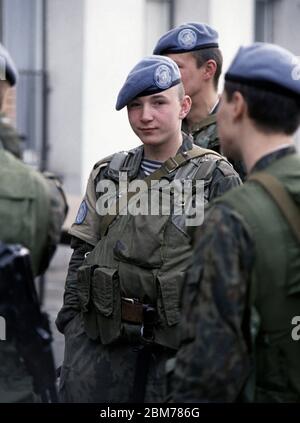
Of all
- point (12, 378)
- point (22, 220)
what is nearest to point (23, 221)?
point (22, 220)

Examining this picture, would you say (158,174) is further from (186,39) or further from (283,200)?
(283,200)

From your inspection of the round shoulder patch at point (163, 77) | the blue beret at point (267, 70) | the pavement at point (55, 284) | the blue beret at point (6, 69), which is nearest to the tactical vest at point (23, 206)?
the blue beret at point (6, 69)

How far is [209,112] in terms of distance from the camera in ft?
14.6

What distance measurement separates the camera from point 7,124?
9.19 feet

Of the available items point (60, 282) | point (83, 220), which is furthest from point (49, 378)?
point (60, 282)

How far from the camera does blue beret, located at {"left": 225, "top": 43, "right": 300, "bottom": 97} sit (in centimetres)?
262

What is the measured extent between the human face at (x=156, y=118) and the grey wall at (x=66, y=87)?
17.6 feet

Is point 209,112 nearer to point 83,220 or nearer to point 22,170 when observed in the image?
point 83,220

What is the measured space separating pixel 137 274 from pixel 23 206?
0.88 meters

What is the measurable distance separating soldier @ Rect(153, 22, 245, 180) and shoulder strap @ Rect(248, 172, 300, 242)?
5.86 ft

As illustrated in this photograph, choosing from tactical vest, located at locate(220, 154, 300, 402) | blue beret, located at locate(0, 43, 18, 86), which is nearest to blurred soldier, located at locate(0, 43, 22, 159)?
blue beret, located at locate(0, 43, 18, 86)

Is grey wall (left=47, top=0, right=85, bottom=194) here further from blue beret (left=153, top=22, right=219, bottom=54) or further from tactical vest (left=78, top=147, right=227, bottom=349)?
tactical vest (left=78, top=147, right=227, bottom=349)

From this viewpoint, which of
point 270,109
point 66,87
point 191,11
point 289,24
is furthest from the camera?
point 289,24

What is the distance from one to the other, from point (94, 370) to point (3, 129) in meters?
1.20
